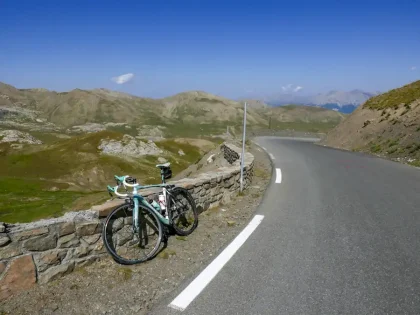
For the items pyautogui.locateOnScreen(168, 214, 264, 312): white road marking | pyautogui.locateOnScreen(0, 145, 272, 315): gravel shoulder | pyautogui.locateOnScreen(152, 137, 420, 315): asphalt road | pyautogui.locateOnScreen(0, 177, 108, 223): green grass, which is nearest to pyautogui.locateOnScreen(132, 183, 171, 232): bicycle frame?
pyautogui.locateOnScreen(0, 145, 272, 315): gravel shoulder

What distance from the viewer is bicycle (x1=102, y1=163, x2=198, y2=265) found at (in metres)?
5.87

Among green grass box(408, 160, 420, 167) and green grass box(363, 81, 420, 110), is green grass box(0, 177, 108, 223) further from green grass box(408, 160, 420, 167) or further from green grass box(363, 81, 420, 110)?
green grass box(408, 160, 420, 167)

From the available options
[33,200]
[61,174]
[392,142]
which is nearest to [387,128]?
[392,142]

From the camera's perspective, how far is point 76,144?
10406 cm

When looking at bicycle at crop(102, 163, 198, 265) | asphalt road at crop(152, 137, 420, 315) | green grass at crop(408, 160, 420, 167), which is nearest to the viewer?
asphalt road at crop(152, 137, 420, 315)

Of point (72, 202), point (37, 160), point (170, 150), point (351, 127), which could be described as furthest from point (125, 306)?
point (170, 150)

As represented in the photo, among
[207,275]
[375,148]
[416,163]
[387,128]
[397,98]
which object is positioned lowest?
[375,148]

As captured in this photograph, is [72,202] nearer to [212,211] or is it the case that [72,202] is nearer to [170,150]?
[212,211]

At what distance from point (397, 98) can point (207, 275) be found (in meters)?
36.5

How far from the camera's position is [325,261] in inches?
227

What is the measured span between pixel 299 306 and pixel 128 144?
112 metres

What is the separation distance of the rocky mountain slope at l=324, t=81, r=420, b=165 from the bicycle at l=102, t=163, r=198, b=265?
16403 mm

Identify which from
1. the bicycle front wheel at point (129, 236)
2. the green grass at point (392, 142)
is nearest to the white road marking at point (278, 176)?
the bicycle front wheel at point (129, 236)

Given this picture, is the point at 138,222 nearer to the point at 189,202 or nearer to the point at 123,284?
the point at 123,284
